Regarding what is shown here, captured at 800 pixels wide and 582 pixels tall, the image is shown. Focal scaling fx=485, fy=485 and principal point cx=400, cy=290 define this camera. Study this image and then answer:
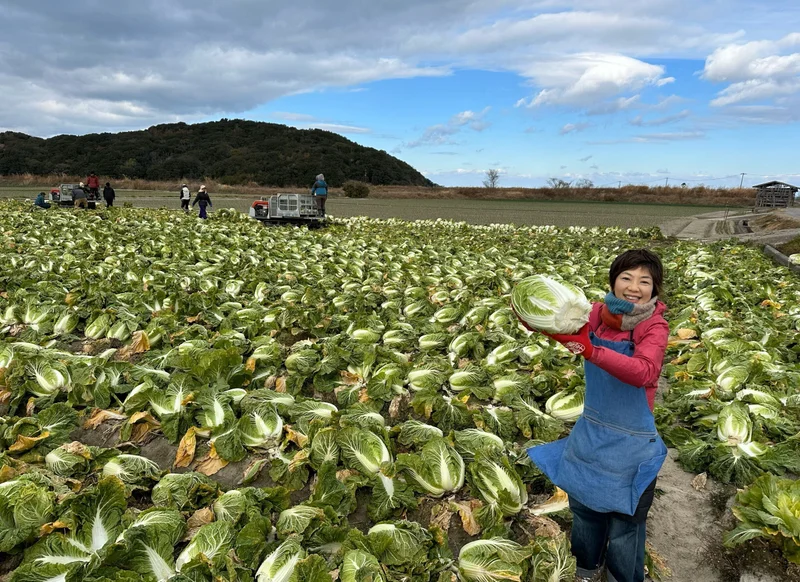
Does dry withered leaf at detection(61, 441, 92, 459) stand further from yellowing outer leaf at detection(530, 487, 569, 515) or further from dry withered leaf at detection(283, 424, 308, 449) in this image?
yellowing outer leaf at detection(530, 487, 569, 515)

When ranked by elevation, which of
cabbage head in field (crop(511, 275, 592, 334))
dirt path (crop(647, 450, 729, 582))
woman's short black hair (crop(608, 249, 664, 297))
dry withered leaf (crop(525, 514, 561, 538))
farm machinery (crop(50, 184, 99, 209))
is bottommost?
dirt path (crop(647, 450, 729, 582))

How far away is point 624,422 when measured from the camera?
9.27 ft

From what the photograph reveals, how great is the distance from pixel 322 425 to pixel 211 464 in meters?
1.00

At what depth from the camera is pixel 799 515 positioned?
320 cm

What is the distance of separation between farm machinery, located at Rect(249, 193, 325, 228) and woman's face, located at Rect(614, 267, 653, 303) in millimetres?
21371

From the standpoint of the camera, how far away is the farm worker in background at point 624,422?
271 centimetres

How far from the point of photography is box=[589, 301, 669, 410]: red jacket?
252 cm

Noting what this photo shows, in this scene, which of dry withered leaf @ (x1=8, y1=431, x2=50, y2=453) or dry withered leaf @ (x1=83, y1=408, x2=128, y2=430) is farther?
dry withered leaf @ (x1=83, y1=408, x2=128, y2=430)

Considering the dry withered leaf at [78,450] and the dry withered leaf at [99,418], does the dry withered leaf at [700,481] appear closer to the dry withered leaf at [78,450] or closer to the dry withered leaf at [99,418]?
the dry withered leaf at [78,450]

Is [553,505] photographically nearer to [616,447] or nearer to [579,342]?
[616,447]

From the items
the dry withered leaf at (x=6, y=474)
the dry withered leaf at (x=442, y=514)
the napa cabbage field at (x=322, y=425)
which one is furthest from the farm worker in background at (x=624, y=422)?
the dry withered leaf at (x=6, y=474)

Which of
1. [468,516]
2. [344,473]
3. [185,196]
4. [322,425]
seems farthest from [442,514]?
[185,196]

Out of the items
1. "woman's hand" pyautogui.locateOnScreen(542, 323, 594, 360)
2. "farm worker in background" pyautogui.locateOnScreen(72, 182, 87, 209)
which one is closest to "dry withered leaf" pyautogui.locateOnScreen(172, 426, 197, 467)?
"woman's hand" pyautogui.locateOnScreen(542, 323, 594, 360)

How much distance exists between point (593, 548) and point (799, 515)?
1.38m
